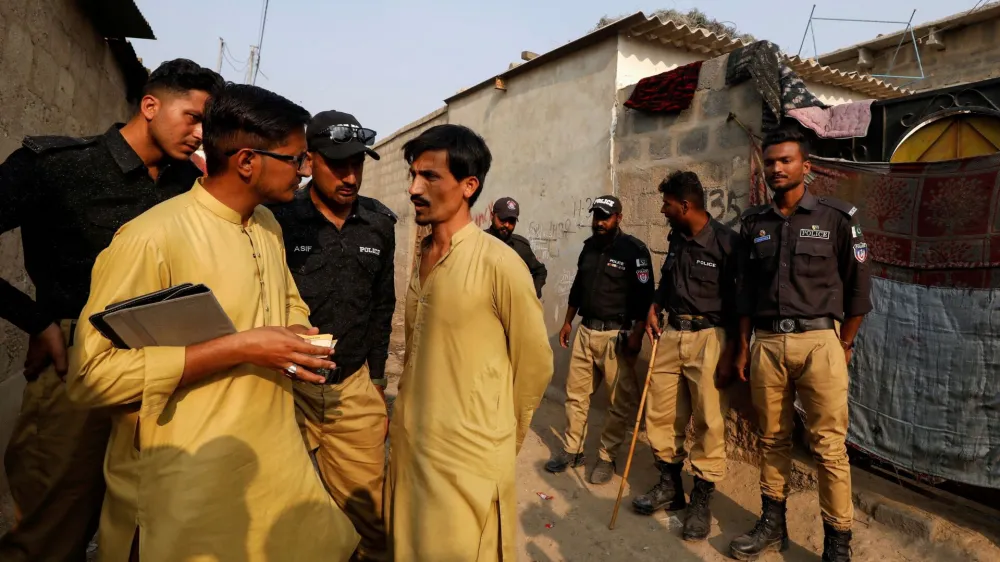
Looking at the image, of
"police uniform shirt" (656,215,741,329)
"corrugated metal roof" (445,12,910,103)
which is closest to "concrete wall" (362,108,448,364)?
"corrugated metal roof" (445,12,910,103)

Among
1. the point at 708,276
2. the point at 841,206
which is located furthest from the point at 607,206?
the point at 841,206

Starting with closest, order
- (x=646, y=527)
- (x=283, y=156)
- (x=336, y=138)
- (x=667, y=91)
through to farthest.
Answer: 1. (x=283, y=156)
2. (x=336, y=138)
3. (x=646, y=527)
4. (x=667, y=91)

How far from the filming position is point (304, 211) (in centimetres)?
267

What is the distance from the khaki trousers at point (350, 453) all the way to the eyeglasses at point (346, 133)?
112 centimetres

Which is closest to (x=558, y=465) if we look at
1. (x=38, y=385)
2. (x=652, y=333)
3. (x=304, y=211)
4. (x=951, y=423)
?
(x=652, y=333)

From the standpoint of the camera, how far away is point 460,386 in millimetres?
1899

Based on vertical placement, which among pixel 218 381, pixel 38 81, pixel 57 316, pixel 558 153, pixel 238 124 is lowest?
Result: pixel 218 381

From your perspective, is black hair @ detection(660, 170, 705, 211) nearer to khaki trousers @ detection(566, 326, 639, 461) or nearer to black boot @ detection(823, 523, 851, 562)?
khaki trousers @ detection(566, 326, 639, 461)

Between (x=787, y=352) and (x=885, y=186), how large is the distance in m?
1.41

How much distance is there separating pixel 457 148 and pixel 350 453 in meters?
1.49

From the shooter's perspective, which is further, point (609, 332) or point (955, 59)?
point (955, 59)

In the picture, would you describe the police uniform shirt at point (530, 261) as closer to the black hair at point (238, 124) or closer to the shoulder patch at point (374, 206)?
the shoulder patch at point (374, 206)

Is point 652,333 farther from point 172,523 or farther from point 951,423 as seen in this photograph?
point 172,523

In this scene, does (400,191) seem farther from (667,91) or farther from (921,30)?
(921,30)
